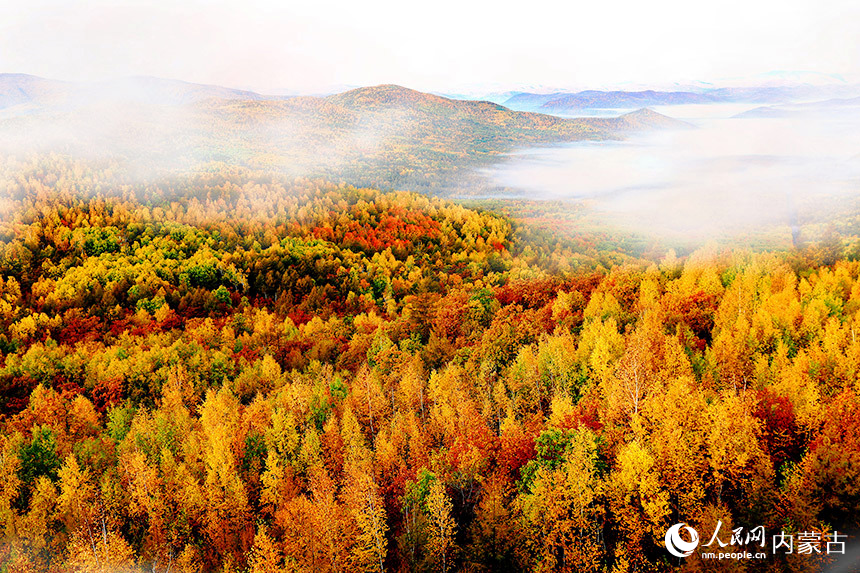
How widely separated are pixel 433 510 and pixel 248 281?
127252mm

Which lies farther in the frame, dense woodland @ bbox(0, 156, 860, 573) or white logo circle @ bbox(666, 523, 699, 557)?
dense woodland @ bbox(0, 156, 860, 573)

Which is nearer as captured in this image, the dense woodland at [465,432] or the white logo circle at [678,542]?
the white logo circle at [678,542]

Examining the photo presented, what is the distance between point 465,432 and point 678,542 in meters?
17.7

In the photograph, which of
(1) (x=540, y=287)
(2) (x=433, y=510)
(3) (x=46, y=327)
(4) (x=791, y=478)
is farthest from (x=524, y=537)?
(3) (x=46, y=327)

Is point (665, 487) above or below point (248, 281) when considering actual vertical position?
above

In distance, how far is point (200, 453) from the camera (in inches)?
1822

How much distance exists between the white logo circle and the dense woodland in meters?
0.67

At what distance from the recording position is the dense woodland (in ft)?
97.5

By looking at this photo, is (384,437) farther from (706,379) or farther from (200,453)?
(706,379)

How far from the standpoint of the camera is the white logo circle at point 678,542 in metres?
27.5

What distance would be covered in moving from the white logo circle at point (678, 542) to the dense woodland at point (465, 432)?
26.5 inches

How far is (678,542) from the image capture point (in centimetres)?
2803

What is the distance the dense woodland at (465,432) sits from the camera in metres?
29.7

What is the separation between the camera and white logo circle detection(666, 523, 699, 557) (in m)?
27.5
